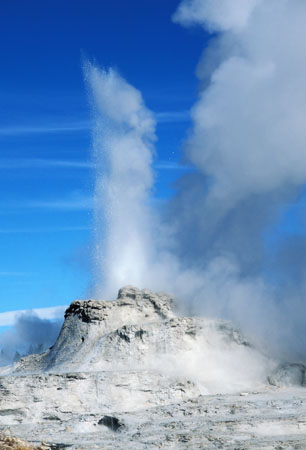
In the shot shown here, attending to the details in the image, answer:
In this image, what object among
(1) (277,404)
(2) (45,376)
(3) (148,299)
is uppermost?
(3) (148,299)

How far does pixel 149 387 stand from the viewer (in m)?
64.8

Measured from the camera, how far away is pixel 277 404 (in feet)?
196

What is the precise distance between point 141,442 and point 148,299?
27.3 m

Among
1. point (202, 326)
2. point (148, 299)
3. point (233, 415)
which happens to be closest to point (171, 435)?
point (233, 415)

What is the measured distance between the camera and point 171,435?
52938 millimetres

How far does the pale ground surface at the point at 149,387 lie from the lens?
Result: 5334cm

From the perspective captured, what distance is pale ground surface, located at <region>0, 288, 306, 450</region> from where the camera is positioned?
5334 cm

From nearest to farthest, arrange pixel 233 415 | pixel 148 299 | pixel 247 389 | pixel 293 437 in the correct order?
pixel 293 437, pixel 233 415, pixel 247 389, pixel 148 299

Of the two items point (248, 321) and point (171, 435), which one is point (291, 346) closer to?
point (248, 321)

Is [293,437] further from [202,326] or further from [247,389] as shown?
[202,326]

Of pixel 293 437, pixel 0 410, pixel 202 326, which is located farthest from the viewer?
pixel 202 326

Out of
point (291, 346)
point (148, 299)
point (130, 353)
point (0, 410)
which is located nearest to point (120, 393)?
point (130, 353)

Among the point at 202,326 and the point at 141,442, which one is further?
the point at 202,326

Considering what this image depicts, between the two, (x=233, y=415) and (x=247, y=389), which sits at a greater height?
(x=247, y=389)
